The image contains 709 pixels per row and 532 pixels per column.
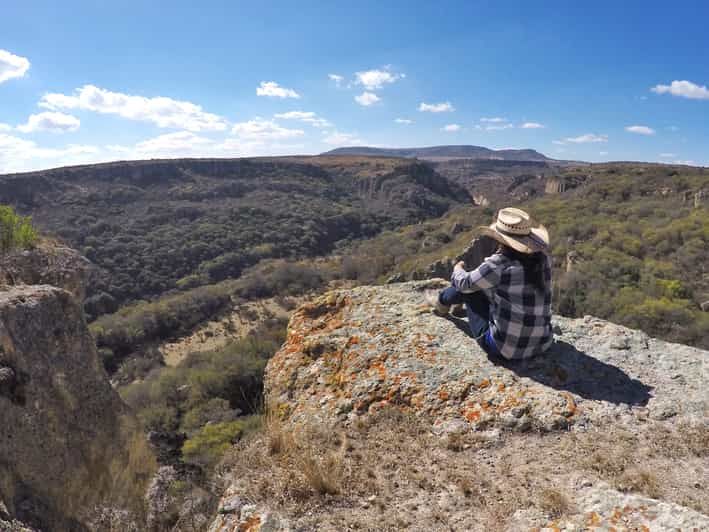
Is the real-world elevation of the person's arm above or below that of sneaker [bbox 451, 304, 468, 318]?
above

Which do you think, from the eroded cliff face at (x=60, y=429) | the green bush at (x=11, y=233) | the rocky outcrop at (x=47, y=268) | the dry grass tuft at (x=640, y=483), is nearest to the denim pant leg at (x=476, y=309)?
the dry grass tuft at (x=640, y=483)

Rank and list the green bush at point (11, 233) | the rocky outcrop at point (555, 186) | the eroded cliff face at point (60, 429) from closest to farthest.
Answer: the eroded cliff face at point (60, 429)
the green bush at point (11, 233)
the rocky outcrop at point (555, 186)

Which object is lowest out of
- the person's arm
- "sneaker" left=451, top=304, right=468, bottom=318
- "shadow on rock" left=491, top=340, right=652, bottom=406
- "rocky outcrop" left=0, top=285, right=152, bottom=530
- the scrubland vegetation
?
the scrubland vegetation

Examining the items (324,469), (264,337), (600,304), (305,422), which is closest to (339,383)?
(305,422)

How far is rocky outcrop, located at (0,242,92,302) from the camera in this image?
10.3m

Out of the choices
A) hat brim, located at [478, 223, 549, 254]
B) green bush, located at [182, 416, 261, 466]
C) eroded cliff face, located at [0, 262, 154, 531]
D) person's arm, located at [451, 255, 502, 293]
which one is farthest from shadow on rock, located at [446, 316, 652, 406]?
green bush, located at [182, 416, 261, 466]

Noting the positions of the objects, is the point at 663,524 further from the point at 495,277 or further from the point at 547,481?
the point at 495,277

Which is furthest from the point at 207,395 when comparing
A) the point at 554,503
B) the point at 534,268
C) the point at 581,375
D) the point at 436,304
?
the point at 554,503

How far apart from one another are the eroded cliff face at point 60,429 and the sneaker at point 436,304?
348 centimetres

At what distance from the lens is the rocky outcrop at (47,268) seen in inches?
404

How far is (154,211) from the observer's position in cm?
4738

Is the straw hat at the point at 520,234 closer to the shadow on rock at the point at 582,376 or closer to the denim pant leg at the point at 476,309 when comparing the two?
the denim pant leg at the point at 476,309

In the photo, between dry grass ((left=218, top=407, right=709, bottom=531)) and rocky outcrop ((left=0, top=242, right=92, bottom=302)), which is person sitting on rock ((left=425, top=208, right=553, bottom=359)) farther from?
rocky outcrop ((left=0, top=242, right=92, bottom=302))

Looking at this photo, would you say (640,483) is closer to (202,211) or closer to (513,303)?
(513,303)
